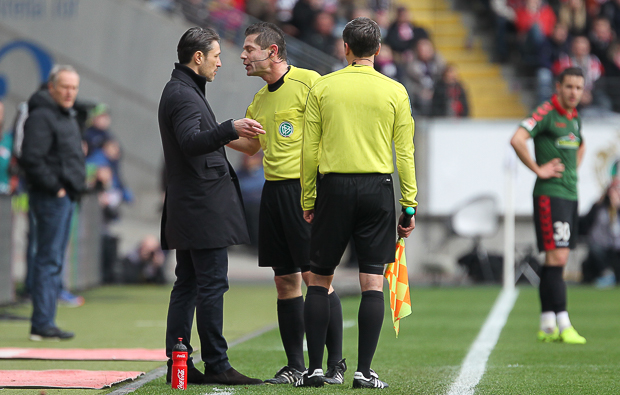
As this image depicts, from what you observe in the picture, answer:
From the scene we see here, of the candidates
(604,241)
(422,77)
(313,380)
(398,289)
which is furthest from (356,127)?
(422,77)

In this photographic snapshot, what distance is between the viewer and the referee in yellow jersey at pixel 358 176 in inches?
211

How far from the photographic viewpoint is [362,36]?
5.39 meters

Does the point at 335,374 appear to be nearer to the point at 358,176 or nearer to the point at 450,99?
the point at 358,176

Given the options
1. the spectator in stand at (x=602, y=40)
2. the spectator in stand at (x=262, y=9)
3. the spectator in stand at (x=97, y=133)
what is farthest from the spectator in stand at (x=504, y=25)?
the spectator in stand at (x=97, y=133)

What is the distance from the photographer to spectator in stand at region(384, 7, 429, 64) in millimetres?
18641

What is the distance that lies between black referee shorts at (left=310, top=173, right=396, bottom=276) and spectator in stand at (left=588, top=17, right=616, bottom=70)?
14.6 metres

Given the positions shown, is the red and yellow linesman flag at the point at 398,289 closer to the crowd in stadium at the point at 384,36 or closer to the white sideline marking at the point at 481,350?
the white sideline marking at the point at 481,350

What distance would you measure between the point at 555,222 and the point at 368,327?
3122mm

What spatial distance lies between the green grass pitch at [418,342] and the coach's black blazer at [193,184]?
85 centimetres

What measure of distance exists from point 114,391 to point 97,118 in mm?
10619

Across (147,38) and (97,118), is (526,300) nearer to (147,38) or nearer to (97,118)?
(97,118)

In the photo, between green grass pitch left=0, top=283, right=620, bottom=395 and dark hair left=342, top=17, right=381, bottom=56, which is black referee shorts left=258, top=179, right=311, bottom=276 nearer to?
green grass pitch left=0, top=283, right=620, bottom=395

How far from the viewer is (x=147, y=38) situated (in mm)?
18938

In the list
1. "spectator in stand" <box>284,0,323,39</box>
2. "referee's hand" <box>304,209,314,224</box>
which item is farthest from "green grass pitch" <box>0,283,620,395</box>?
"spectator in stand" <box>284,0,323,39</box>
